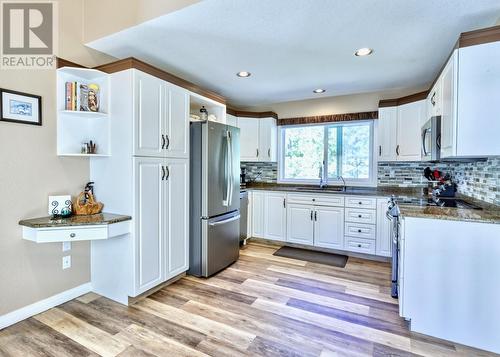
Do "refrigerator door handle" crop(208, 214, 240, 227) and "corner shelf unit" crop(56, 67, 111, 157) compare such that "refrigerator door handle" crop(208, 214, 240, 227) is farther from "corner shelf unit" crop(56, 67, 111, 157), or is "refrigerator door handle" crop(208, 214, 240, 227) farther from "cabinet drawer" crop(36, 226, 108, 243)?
"corner shelf unit" crop(56, 67, 111, 157)

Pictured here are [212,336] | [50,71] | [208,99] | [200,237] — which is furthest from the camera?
[208,99]

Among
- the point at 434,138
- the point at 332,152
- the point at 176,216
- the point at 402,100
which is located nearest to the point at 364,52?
the point at 434,138

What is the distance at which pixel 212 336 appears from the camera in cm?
194

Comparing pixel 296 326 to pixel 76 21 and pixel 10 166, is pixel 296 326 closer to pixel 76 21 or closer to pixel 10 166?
pixel 10 166

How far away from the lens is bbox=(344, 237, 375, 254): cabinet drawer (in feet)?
11.4

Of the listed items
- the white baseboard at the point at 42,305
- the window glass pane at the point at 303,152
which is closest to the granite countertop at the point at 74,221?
the white baseboard at the point at 42,305

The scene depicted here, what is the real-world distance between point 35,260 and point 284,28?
2.78 m

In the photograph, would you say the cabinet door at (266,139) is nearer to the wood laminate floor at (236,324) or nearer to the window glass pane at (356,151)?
the window glass pane at (356,151)

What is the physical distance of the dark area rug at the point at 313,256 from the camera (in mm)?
3445

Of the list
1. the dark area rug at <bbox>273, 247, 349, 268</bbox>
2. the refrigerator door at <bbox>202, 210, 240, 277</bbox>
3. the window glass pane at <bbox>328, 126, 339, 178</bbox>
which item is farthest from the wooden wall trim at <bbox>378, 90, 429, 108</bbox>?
the refrigerator door at <bbox>202, 210, 240, 277</bbox>

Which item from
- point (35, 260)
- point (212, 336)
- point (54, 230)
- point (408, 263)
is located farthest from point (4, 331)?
point (408, 263)

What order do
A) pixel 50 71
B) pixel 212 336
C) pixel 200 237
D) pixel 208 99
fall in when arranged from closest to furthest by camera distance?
pixel 212 336 < pixel 50 71 < pixel 200 237 < pixel 208 99

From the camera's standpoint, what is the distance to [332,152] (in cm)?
428

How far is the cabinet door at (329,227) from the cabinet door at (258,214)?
2.80 ft
